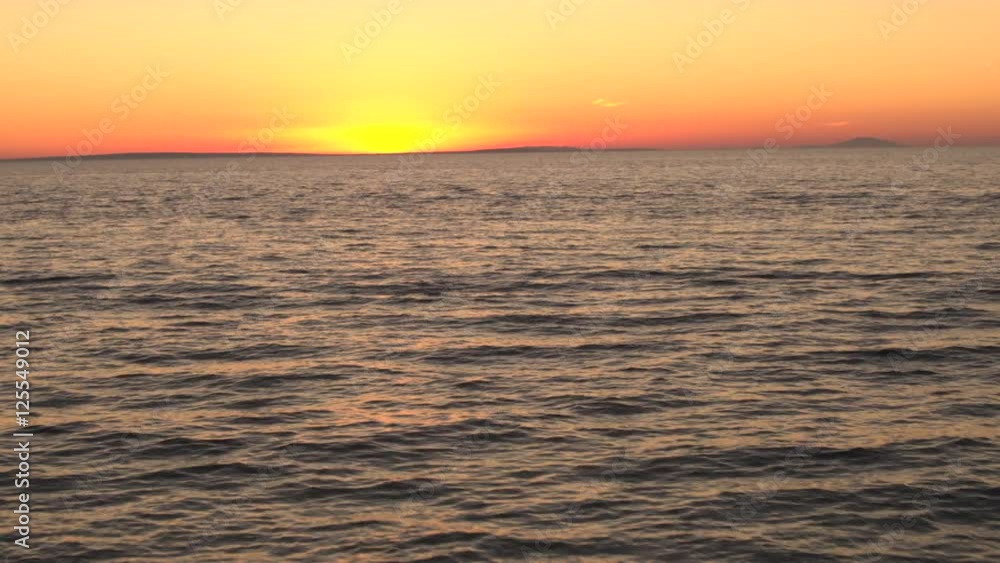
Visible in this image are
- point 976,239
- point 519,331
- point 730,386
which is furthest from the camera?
point 976,239

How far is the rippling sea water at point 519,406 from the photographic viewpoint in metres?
15.6

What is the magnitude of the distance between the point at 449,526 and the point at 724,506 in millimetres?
4540

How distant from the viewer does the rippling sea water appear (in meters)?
15.6

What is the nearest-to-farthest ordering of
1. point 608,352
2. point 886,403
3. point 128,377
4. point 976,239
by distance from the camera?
point 886,403 → point 128,377 → point 608,352 → point 976,239

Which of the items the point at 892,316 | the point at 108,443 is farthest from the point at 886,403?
the point at 108,443

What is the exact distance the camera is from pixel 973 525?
1569 cm

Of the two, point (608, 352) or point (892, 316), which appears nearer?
point (608, 352)

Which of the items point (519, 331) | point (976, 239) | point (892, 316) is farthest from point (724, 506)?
point (976, 239)

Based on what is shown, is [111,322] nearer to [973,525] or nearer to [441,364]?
[441,364]

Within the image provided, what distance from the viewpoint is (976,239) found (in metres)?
52.8

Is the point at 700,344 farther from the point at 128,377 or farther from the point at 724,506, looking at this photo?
the point at 128,377

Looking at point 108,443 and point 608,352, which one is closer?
point 108,443

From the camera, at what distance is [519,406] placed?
22344 mm

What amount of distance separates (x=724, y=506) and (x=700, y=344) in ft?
40.8
